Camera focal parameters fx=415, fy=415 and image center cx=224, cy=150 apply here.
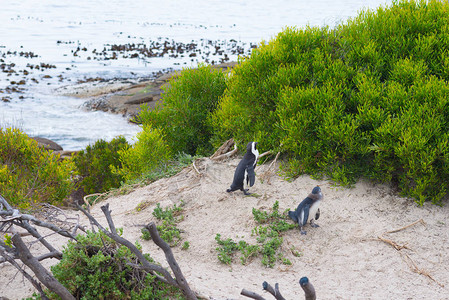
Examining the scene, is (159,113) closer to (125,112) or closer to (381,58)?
(381,58)

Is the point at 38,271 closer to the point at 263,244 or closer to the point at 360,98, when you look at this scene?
the point at 263,244

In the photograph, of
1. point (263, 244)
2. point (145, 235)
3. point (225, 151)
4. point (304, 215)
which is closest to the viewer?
point (263, 244)

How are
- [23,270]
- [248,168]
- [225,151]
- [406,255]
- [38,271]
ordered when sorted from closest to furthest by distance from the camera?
[38,271] → [23,270] → [406,255] → [248,168] → [225,151]

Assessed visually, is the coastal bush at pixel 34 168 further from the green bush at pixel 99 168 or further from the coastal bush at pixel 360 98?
the coastal bush at pixel 360 98

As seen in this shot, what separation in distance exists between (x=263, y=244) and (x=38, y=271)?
112 inches

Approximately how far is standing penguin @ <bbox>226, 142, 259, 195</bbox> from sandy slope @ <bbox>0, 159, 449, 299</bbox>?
0.33 m

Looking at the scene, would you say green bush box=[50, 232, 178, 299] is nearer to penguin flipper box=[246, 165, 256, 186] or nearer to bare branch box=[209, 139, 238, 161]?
penguin flipper box=[246, 165, 256, 186]

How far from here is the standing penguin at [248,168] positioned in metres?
6.25

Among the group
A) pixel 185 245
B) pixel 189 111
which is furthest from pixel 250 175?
pixel 189 111

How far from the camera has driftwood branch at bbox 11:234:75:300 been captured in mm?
3490

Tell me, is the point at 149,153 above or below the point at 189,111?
below

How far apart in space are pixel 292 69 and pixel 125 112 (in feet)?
50.8

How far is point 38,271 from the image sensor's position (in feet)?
11.7

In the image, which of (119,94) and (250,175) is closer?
(250,175)
